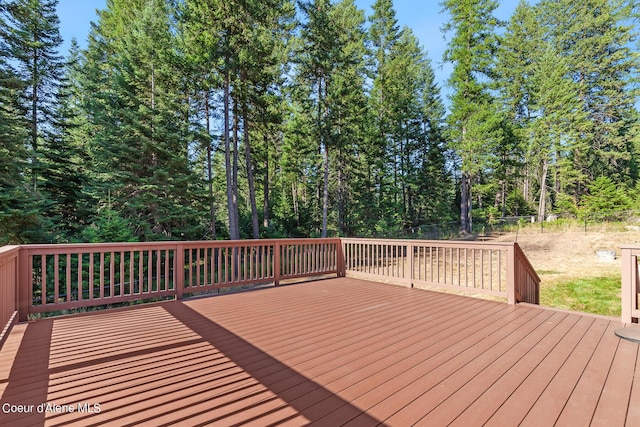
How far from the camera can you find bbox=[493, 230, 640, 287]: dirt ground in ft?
27.5

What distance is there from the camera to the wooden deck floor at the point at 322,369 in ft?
5.13

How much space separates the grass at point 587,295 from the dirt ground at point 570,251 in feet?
1.29

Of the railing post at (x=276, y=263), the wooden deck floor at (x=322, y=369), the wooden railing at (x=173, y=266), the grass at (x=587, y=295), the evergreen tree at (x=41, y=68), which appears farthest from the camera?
the evergreen tree at (x=41, y=68)

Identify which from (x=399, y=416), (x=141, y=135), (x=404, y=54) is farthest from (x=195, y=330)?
(x=404, y=54)

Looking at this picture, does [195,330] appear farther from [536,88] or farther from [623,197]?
[536,88]

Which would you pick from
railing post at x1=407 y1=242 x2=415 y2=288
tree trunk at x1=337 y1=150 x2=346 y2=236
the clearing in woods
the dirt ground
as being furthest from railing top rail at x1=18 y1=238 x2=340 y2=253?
tree trunk at x1=337 y1=150 x2=346 y2=236

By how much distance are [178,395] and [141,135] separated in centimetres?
1116

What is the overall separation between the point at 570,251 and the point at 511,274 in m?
10.5

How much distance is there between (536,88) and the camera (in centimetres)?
1917

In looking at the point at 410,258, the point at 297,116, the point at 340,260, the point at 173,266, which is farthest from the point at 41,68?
the point at 410,258

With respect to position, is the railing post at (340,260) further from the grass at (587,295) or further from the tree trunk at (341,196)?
the tree trunk at (341,196)

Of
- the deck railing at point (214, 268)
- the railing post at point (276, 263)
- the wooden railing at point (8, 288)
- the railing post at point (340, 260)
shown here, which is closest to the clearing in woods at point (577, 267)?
the deck railing at point (214, 268)

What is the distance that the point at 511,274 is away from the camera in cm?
375

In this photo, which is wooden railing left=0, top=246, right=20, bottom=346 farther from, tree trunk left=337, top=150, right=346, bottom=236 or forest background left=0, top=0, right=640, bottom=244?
tree trunk left=337, top=150, right=346, bottom=236
